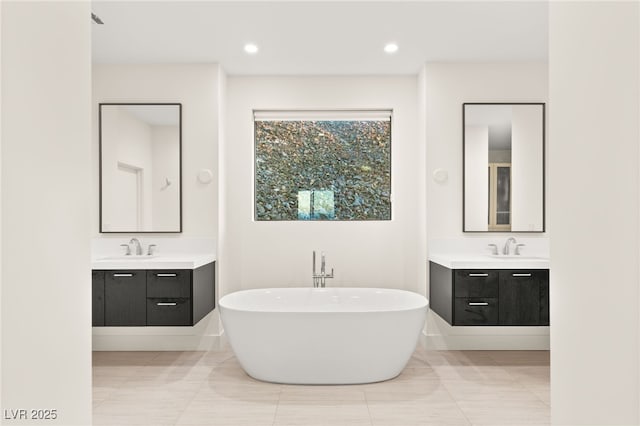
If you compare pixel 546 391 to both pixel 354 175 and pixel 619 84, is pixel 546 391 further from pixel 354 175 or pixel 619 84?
pixel 619 84

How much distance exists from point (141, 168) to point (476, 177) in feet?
9.67

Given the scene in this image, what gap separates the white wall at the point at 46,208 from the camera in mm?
858

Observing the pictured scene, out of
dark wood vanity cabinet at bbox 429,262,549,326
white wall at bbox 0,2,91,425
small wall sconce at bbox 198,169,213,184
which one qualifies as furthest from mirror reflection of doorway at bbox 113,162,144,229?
white wall at bbox 0,2,91,425

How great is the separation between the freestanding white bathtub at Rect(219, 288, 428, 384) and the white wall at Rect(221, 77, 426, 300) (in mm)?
1130

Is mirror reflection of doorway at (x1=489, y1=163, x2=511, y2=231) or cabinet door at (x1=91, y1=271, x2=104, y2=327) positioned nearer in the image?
cabinet door at (x1=91, y1=271, x2=104, y2=327)

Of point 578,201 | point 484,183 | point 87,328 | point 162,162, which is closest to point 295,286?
point 162,162

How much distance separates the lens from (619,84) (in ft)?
2.81

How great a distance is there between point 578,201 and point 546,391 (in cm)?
256

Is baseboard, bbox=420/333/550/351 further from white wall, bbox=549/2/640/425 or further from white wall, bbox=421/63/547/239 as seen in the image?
white wall, bbox=549/2/640/425

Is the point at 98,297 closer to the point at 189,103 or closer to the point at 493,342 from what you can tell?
the point at 189,103

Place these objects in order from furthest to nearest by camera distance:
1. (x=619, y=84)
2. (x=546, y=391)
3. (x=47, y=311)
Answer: (x=546, y=391), (x=47, y=311), (x=619, y=84)

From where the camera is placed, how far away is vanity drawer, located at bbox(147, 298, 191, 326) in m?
3.51

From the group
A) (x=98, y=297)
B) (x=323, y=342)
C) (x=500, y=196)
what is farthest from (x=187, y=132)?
(x=500, y=196)

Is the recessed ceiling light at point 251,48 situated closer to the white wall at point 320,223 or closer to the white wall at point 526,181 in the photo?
the white wall at point 320,223
